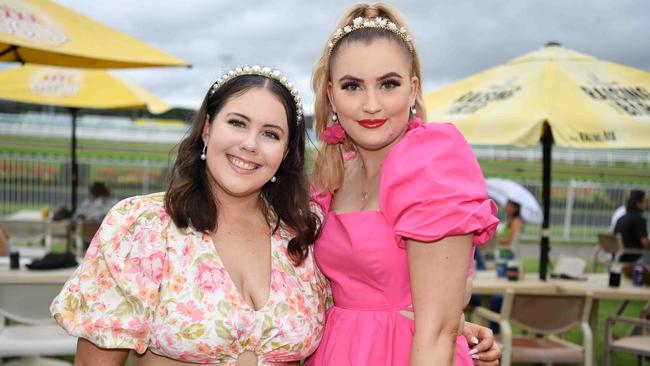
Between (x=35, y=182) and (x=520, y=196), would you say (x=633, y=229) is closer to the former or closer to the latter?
(x=520, y=196)

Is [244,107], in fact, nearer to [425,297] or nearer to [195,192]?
[195,192]

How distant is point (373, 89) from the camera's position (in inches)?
79.7

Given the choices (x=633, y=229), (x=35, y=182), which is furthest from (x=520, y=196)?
(x=35, y=182)

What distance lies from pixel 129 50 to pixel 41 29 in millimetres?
800

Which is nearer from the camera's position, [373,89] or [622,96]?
[373,89]

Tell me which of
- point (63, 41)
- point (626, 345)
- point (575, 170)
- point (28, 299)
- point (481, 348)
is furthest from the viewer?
point (575, 170)

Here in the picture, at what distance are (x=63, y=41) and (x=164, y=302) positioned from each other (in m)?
3.84

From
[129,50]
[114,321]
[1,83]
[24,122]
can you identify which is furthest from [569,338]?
[24,122]

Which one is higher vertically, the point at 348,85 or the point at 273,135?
the point at 348,85

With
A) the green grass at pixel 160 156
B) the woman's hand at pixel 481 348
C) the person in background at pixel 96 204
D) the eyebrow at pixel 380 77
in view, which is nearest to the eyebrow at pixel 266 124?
the eyebrow at pixel 380 77

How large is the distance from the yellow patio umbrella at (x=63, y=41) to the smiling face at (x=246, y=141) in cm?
307

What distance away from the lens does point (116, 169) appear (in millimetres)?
19328

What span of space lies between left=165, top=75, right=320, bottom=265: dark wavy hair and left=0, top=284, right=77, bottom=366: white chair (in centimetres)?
262

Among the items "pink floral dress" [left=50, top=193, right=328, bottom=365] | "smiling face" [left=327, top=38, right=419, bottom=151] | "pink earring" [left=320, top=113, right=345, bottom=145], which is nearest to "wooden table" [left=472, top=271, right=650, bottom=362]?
"pink earring" [left=320, top=113, right=345, bottom=145]
